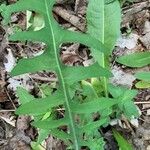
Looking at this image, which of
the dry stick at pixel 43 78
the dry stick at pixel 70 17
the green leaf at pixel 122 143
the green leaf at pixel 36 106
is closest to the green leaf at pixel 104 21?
the dry stick at pixel 70 17

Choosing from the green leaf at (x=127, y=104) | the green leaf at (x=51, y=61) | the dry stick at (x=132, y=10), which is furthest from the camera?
the dry stick at (x=132, y=10)

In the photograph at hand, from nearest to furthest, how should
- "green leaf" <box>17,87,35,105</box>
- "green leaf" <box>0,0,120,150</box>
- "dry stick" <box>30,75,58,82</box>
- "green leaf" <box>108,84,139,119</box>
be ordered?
"green leaf" <box>0,0,120,150</box> → "green leaf" <box>108,84,139,119</box> → "green leaf" <box>17,87,35,105</box> → "dry stick" <box>30,75,58,82</box>

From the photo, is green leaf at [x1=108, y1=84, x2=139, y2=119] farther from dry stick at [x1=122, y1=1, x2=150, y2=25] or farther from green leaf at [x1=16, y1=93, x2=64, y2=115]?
dry stick at [x1=122, y1=1, x2=150, y2=25]

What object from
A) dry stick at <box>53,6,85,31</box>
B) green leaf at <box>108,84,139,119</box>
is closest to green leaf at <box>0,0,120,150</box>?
green leaf at <box>108,84,139,119</box>

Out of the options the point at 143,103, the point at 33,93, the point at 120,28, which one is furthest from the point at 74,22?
the point at 143,103

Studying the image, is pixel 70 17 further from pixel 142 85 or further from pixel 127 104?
pixel 127 104

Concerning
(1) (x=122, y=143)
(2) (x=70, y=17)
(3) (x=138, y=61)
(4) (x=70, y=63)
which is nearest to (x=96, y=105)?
(1) (x=122, y=143)

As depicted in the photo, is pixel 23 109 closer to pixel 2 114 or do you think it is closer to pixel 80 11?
pixel 2 114

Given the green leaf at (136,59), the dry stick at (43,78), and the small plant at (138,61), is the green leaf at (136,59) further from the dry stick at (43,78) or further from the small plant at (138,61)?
the dry stick at (43,78)
